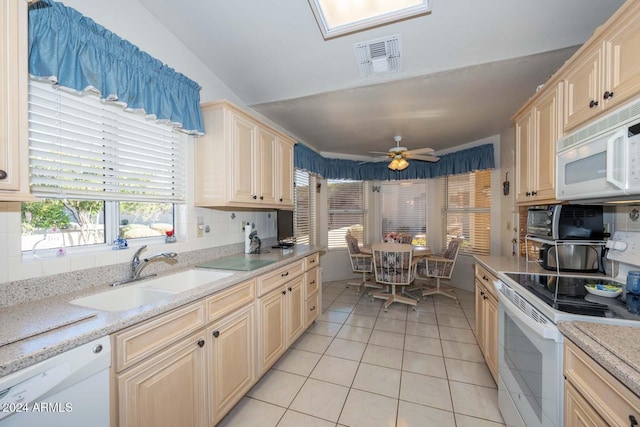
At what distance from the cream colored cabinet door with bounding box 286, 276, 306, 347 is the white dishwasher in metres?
1.47

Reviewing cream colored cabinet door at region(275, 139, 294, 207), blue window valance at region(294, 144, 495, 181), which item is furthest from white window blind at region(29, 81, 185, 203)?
blue window valance at region(294, 144, 495, 181)

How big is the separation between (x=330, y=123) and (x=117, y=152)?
240 centimetres

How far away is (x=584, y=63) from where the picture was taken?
1396mm

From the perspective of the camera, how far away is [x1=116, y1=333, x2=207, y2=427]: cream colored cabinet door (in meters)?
1.04

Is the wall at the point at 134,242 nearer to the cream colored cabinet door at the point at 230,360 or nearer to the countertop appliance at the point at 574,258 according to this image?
the cream colored cabinet door at the point at 230,360

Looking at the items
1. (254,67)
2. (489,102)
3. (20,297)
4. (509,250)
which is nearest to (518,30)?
(489,102)

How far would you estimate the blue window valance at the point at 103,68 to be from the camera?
121 centimetres

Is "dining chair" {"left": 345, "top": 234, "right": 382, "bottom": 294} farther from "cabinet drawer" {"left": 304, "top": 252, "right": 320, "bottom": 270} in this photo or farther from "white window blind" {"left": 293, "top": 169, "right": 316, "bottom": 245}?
"cabinet drawer" {"left": 304, "top": 252, "right": 320, "bottom": 270}

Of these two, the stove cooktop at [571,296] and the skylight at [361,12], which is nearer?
the stove cooktop at [571,296]

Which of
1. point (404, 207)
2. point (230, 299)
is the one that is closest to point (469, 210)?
point (404, 207)

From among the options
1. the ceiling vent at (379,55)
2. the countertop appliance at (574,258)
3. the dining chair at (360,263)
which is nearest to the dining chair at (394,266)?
the dining chair at (360,263)

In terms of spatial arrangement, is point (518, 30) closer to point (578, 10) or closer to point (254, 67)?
point (578, 10)

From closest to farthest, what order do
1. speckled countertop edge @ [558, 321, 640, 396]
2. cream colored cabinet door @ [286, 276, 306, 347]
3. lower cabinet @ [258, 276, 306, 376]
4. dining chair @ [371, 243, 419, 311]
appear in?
speckled countertop edge @ [558, 321, 640, 396] → lower cabinet @ [258, 276, 306, 376] → cream colored cabinet door @ [286, 276, 306, 347] → dining chair @ [371, 243, 419, 311]

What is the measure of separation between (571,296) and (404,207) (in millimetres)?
3896
